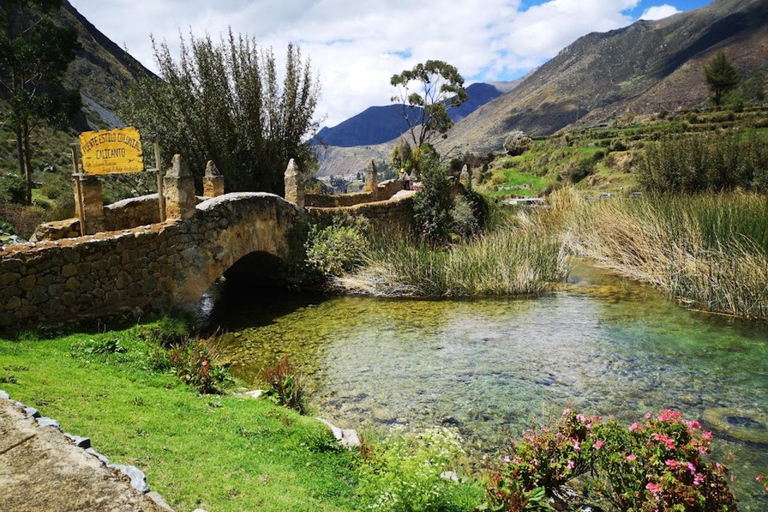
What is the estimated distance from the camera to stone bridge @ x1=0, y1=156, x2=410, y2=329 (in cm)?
718

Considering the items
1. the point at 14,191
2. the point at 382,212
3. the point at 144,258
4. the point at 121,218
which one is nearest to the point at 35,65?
the point at 14,191

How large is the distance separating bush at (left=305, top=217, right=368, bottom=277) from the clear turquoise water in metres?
1.60

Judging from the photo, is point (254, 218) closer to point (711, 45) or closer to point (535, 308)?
point (535, 308)

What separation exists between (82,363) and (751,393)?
8.89 metres

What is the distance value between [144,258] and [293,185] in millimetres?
5720

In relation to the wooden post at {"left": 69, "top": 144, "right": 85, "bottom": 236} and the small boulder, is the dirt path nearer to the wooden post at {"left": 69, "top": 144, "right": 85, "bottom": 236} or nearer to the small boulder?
the small boulder

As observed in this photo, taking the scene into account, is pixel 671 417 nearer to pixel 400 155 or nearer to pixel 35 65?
pixel 35 65

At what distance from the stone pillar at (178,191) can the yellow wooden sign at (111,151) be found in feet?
2.01

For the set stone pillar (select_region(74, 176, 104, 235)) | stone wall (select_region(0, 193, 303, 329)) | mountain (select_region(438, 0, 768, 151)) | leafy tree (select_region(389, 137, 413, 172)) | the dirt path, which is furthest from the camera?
mountain (select_region(438, 0, 768, 151))

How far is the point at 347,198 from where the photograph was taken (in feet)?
65.8

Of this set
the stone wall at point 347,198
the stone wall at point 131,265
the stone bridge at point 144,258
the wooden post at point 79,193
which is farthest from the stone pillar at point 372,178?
the wooden post at point 79,193

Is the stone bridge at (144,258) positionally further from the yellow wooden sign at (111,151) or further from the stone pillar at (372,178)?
the stone pillar at (372,178)

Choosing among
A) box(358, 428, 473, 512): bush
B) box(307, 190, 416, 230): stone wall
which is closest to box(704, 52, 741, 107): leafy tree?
box(307, 190, 416, 230): stone wall

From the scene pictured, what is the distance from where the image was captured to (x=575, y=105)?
384ft
